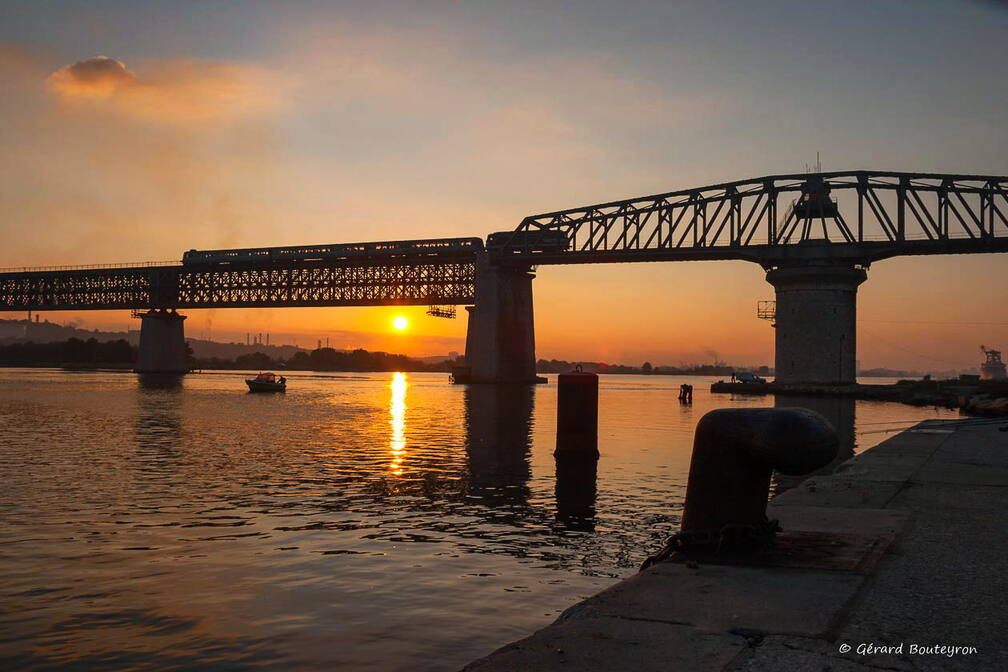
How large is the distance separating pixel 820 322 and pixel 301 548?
303 feet

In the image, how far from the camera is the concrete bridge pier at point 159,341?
540ft

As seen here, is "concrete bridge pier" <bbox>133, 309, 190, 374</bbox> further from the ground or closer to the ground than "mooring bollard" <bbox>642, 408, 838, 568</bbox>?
further from the ground

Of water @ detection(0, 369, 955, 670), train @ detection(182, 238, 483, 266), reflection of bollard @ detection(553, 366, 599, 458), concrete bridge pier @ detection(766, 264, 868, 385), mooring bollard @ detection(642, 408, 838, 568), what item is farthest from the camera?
train @ detection(182, 238, 483, 266)

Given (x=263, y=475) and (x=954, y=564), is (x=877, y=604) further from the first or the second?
(x=263, y=475)

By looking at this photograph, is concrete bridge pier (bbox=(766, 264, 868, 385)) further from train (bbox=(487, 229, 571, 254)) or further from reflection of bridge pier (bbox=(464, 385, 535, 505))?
reflection of bridge pier (bbox=(464, 385, 535, 505))

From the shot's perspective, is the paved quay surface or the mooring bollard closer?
the paved quay surface

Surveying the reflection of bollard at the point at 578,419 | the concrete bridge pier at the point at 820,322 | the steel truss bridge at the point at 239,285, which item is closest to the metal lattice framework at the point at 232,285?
the steel truss bridge at the point at 239,285

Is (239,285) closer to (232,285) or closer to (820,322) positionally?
(232,285)

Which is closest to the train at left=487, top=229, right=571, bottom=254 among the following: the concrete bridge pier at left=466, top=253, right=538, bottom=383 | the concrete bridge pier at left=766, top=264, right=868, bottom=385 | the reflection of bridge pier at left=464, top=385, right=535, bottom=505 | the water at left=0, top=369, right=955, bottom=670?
the concrete bridge pier at left=466, top=253, right=538, bottom=383

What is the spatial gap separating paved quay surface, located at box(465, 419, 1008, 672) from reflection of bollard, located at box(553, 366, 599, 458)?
57.8ft

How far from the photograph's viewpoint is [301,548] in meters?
14.3

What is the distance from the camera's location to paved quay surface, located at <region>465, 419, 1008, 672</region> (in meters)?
5.88

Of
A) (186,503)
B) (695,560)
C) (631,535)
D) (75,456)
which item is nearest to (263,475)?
(186,503)

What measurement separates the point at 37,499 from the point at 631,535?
1338 centimetres
